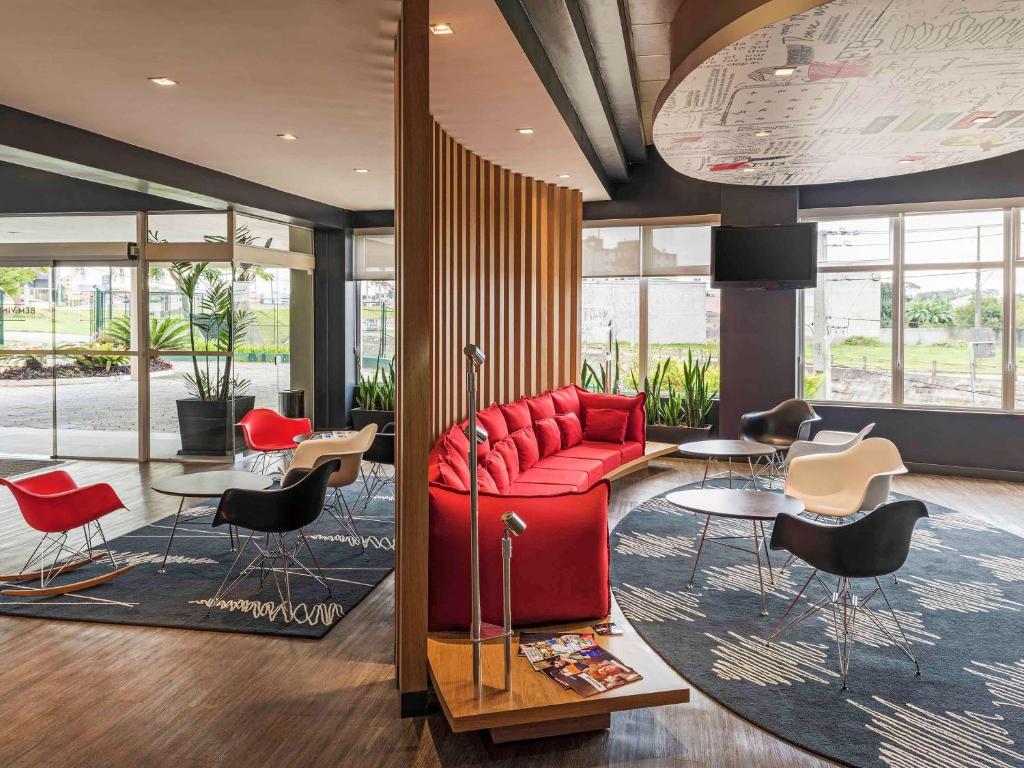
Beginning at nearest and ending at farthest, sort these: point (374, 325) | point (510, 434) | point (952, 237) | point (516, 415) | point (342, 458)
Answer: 1. point (342, 458)
2. point (510, 434)
3. point (516, 415)
4. point (952, 237)
5. point (374, 325)

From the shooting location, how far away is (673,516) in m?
6.24

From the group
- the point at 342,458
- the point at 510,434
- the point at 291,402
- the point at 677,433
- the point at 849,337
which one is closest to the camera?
the point at 342,458

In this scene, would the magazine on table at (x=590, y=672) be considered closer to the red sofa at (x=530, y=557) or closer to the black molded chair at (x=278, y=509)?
the red sofa at (x=530, y=557)

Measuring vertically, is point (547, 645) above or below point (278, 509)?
below

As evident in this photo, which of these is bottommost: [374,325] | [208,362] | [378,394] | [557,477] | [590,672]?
[590,672]

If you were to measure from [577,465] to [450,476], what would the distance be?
7.76ft

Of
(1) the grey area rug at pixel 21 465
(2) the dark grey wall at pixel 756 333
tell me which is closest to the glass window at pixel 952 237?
(2) the dark grey wall at pixel 756 333

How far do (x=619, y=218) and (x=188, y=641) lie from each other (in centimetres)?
695

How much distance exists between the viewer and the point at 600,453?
7.04 metres

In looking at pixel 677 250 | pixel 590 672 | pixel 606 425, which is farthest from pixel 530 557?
pixel 677 250

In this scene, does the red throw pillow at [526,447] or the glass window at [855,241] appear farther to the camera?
the glass window at [855,241]

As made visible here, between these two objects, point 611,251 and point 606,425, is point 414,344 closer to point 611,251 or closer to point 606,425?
point 606,425

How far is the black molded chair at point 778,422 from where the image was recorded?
757 centimetres

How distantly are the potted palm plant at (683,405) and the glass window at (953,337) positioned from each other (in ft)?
6.99
